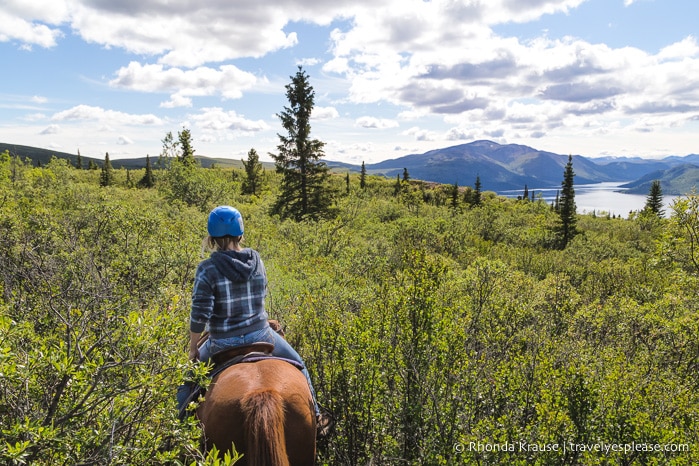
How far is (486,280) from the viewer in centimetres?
769

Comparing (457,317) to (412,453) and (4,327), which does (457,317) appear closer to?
(412,453)

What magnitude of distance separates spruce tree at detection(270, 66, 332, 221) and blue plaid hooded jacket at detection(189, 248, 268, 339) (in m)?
29.9

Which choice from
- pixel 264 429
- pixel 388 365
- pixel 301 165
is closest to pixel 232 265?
pixel 264 429

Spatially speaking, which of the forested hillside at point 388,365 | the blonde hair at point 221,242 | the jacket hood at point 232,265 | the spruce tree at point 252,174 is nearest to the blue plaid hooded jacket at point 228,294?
the jacket hood at point 232,265

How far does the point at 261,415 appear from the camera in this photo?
10.5 ft

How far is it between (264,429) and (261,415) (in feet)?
0.36

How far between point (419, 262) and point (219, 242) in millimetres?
2852

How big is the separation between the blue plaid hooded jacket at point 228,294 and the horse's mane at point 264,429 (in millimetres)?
1005

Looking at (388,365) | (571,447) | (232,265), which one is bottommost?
(571,447)

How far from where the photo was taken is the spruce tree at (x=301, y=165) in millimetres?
34188

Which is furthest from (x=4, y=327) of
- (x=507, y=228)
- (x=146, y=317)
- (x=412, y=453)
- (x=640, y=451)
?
(x=507, y=228)

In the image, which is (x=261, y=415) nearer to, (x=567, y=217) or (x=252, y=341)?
(x=252, y=341)

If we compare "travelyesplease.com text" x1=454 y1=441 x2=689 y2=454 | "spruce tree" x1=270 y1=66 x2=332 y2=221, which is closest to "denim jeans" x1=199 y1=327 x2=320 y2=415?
"travelyesplease.com text" x1=454 y1=441 x2=689 y2=454

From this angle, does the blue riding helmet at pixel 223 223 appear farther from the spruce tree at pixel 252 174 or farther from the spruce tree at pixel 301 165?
the spruce tree at pixel 252 174
